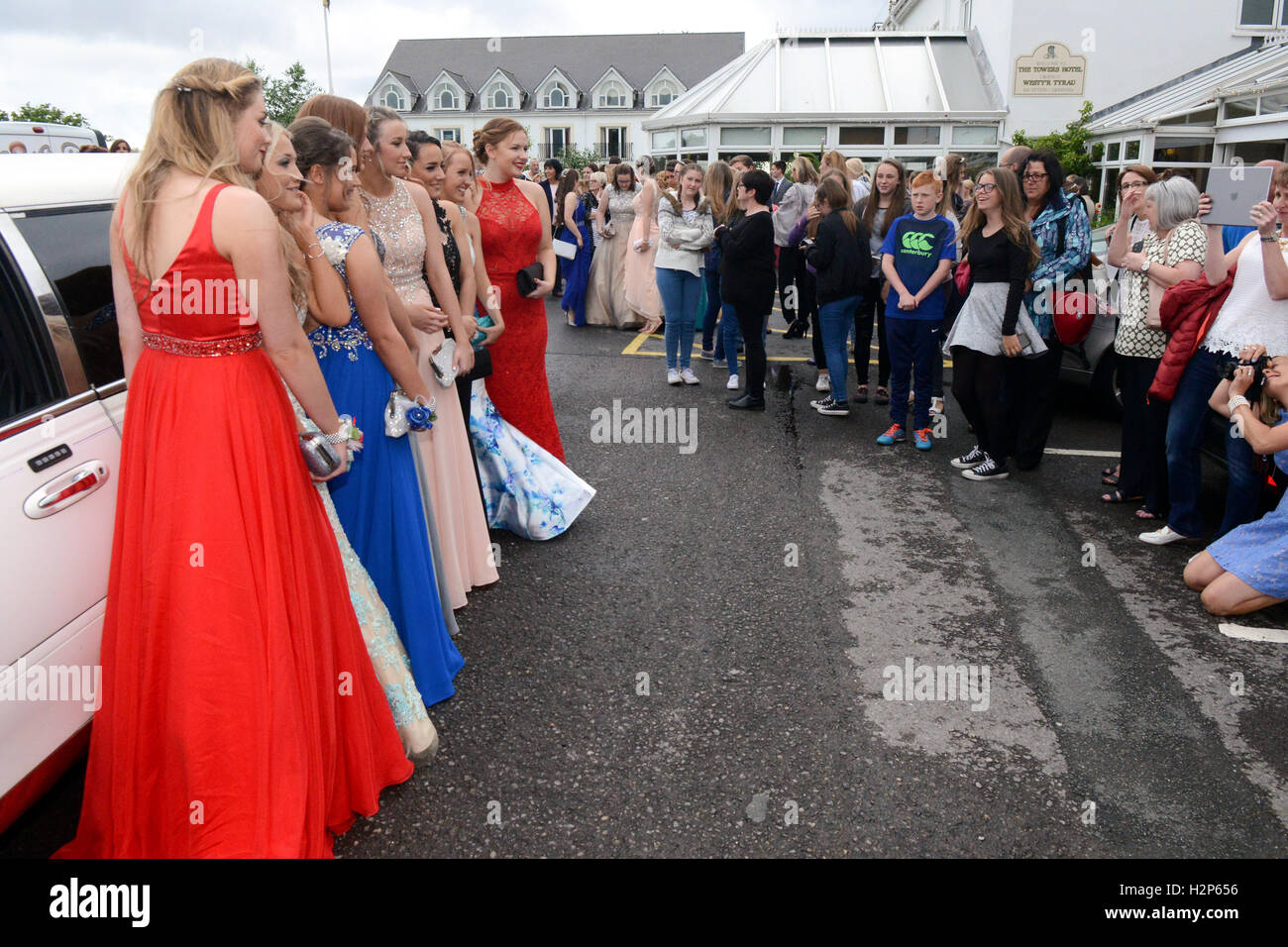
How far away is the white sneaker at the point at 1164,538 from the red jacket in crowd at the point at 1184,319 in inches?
29.1

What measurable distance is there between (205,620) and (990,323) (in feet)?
17.1

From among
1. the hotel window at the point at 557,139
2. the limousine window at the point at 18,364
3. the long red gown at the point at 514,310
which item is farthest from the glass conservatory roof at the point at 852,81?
the hotel window at the point at 557,139

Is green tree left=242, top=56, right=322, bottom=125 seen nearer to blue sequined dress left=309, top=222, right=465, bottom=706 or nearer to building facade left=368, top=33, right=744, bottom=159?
building facade left=368, top=33, right=744, bottom=159

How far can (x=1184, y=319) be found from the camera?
510 cm

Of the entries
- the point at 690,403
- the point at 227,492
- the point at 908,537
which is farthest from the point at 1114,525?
the point at 227,492

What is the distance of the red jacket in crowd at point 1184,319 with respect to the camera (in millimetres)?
4965

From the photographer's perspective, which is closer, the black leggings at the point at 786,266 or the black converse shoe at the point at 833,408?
the black converse shoe at the point at 833,408

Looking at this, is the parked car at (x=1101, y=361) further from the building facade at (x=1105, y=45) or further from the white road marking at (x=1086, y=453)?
the building facade at (x=1105, y=45)

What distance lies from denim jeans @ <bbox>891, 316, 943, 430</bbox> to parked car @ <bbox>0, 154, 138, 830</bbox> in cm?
537

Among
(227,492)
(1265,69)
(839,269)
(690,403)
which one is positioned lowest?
(690,403)

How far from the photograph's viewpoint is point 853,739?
3.44 metres

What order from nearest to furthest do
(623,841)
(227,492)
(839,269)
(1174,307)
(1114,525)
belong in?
(227,492), (623,841), (1174,307), (1114,525), (839,269)
